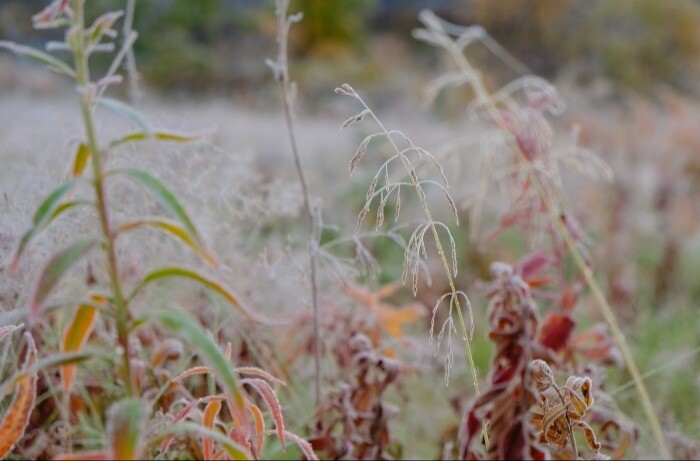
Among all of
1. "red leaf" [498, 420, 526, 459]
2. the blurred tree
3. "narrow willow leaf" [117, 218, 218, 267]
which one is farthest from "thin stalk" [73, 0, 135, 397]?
the blurred tree

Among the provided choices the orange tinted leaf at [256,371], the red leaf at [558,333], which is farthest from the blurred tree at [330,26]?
the orange tinted leaf at [256,371]

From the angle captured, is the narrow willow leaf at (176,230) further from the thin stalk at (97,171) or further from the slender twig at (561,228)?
the slender twig at (561,228)

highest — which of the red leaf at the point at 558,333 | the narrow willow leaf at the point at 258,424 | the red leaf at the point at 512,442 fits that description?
the red leaf at the point at 512,442

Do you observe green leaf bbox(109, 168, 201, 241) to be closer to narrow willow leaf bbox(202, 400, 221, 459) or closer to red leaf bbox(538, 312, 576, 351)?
narrow willow leaf bbox(202, 400, 221, 459)

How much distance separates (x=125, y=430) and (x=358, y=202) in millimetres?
2195

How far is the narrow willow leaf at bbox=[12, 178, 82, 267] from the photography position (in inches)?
18.4

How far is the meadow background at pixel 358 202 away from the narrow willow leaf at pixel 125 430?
0.42 feet

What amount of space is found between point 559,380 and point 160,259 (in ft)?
2.32

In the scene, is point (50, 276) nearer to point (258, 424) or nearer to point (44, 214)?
point (44, 214)

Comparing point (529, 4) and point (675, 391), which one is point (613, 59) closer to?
point (529, 4)

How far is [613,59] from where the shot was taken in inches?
492

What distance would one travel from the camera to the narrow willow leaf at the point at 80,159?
559 millimetres

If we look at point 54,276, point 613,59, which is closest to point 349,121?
point 54,276

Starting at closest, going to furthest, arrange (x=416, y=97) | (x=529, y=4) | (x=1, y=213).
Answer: (x=1, y=213) < (x=416, y=97) < (x=529, y=4)
